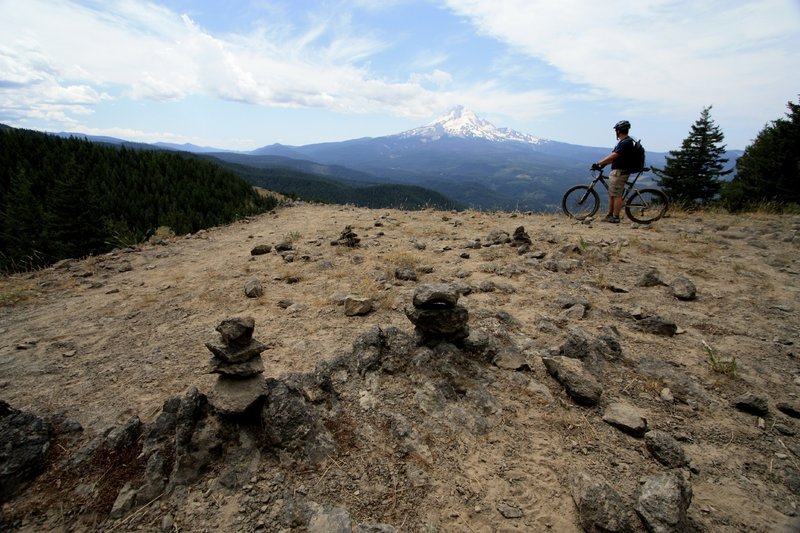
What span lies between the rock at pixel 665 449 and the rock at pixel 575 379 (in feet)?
2.07

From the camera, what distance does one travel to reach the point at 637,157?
11359 millimetres

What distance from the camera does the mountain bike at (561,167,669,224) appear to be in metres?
12.1

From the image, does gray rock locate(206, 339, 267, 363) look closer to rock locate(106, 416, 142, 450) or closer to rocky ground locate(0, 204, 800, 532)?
rocky ground locate(0, 204, 800, 532)

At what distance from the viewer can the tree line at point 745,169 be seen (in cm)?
2688

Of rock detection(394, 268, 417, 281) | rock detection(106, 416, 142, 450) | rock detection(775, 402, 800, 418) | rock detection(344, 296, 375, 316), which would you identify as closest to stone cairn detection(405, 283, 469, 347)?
rock detection(344, 296, 375, 316)

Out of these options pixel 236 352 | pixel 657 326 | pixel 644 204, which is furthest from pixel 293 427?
pixel 644 204

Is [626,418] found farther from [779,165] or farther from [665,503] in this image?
[779,165]

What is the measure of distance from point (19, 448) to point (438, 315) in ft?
14.4

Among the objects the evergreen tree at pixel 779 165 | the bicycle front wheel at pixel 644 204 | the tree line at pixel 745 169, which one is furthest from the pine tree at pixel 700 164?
the bicycle front wheel at pixel 644 204

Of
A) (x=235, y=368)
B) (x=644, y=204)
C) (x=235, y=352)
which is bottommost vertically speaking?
(x=235, y=368)

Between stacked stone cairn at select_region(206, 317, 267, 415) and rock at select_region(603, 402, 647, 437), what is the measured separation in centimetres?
386

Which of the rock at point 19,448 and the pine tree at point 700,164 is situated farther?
the pine tree at point 700,164

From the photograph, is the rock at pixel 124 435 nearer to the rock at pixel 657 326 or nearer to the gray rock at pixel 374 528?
the gray rock at pixel 374 528

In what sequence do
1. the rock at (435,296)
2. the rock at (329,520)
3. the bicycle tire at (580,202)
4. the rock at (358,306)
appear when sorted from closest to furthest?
the rock at (329,520) → the rock at (435,296) → the rock at (358,306) → the bicycle tire at (580,202)
